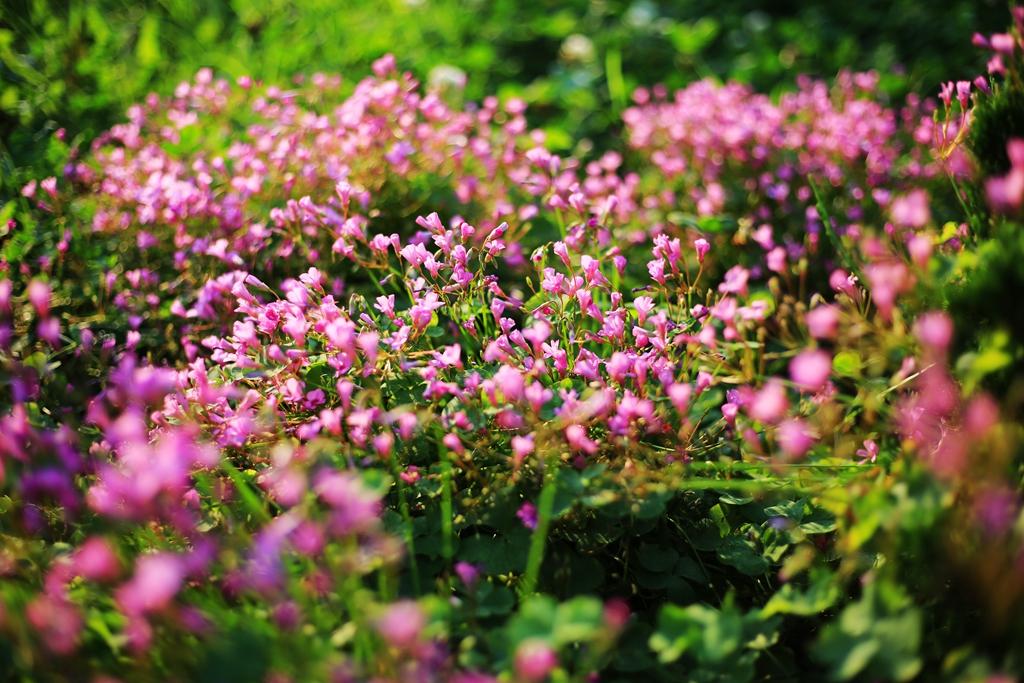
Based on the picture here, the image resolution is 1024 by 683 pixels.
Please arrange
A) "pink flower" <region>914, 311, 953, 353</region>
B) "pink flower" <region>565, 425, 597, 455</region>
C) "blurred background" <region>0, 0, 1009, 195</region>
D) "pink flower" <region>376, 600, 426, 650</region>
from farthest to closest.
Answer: "blurred background" <region>0, 0, 1009, 195</region>
"pink flower" <region>565, 425, 597, 455</region>
"pink flower" <region>914, 311, 953, 353</region>
"pink flower" <region>376, 600, 426, 650</region>

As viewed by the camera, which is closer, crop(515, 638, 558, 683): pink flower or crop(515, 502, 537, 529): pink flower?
crop(515, 638, 558, 683): pink flower

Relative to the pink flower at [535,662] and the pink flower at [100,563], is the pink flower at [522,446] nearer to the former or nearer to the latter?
the pink flower at [535,662]

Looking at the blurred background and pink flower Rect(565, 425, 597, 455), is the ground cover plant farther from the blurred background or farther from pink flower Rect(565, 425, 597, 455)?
the blurred background

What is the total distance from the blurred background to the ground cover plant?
168 cm

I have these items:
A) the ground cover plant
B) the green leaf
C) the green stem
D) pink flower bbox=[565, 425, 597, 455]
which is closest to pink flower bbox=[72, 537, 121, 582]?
the ground cover plant

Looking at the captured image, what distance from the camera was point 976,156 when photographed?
202 cm

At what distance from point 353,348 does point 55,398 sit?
45.3 inches

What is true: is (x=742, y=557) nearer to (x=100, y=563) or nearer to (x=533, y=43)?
(x=100, y=563)

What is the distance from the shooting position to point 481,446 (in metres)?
1.92

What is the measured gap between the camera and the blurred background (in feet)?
15.2

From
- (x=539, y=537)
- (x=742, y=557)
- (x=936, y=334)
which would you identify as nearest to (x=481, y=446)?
(x=539, y=537)

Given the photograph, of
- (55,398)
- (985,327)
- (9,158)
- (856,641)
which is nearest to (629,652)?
(856,641)

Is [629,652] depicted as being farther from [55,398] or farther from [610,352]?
[55,398]

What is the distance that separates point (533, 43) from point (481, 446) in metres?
4.65
